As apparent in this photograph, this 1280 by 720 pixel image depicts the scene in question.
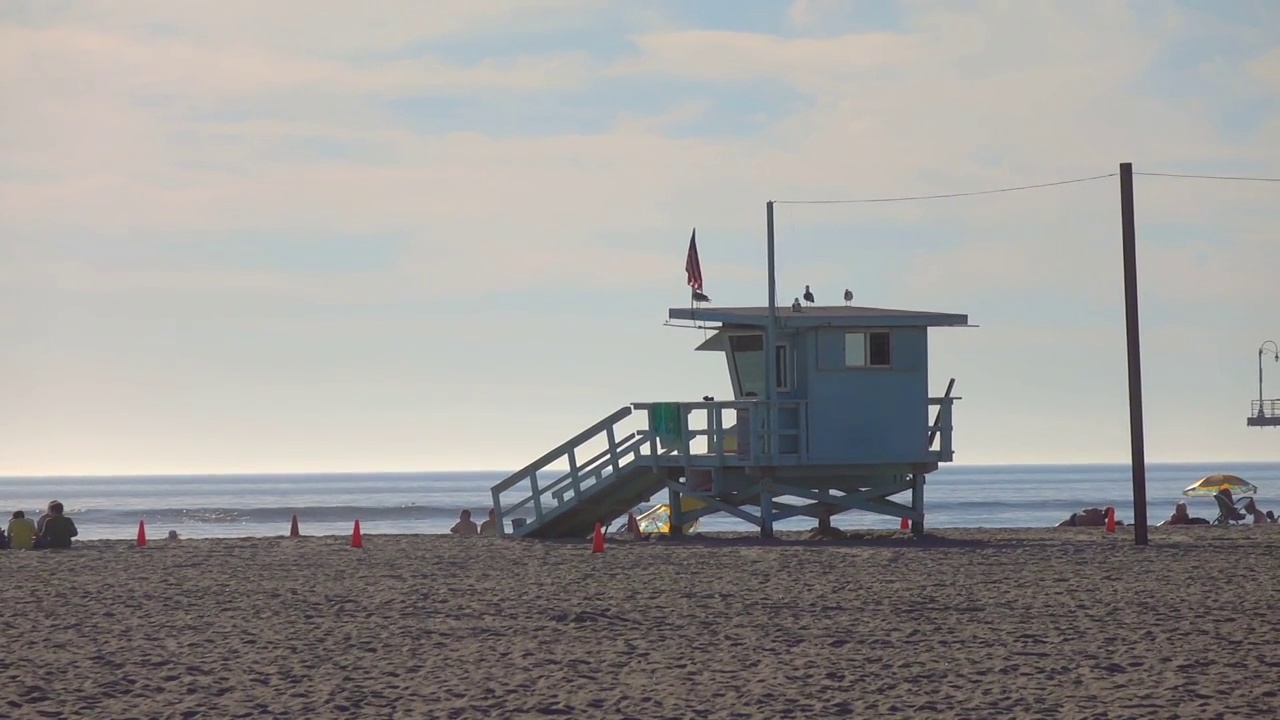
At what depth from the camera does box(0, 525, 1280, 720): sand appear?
11.9m

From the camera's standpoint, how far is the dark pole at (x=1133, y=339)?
87.2 feet

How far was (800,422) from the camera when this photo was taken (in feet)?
93.0

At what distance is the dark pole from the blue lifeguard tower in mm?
2961

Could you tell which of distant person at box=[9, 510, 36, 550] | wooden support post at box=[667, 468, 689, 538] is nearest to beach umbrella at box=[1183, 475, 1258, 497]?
wooden support post at box=[667, 468, 689, 538]

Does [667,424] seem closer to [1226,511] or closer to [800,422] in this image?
[800,422]

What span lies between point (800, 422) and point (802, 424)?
46mm

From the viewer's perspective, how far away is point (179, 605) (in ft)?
59.6

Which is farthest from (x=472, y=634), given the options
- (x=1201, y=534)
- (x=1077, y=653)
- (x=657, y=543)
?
(x=1201, y=534)

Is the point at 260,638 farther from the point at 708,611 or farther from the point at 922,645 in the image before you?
the point at 922,645

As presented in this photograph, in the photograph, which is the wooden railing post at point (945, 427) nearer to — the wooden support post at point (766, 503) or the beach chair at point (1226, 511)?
the wooden support post at point (766, 503)

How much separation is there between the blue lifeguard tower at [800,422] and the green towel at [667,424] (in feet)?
0.07

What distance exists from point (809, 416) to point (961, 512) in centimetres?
5675

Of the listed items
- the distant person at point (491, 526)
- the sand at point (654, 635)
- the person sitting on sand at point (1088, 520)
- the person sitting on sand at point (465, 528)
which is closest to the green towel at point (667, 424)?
the distant person at point (491, 526)

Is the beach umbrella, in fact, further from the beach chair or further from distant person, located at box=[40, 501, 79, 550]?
distant person, located at box=[40, 501, 79, 550]
